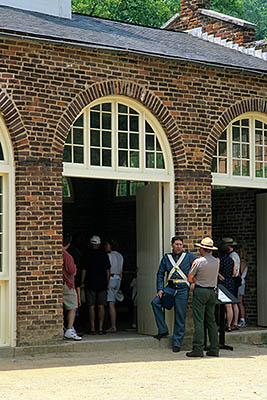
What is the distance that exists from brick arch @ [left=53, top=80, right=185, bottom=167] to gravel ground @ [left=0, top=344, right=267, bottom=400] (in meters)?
3.26

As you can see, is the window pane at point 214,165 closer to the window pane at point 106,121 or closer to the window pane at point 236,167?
the window pane at point 236,167

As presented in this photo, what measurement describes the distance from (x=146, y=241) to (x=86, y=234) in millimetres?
6109

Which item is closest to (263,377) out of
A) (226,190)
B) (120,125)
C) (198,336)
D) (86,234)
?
(198,336)

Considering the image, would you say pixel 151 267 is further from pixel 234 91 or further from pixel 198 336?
pixel 234 91

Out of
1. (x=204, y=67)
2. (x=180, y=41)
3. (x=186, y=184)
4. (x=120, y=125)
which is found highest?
(x=180, y=41)

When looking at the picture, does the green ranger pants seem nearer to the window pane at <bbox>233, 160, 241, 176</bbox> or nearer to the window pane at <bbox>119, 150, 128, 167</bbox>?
the window pane at <bbox>119, 150, 128, 167</bbox>

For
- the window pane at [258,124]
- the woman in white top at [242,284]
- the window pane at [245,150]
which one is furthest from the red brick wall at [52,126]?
the woman in white top at [242,284]

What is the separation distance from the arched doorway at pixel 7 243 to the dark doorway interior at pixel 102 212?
7413mm

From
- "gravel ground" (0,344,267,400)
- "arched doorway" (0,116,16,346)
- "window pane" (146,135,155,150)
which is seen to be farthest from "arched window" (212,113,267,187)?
"arched doorway" (0,116,16,346)

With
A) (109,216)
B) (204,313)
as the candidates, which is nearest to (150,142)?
(204,313)

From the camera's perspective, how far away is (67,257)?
12750 millimetres

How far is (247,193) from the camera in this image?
1705 cm

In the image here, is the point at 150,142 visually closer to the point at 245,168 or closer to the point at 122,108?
the point at 122,108

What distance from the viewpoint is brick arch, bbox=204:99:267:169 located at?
561 inches
